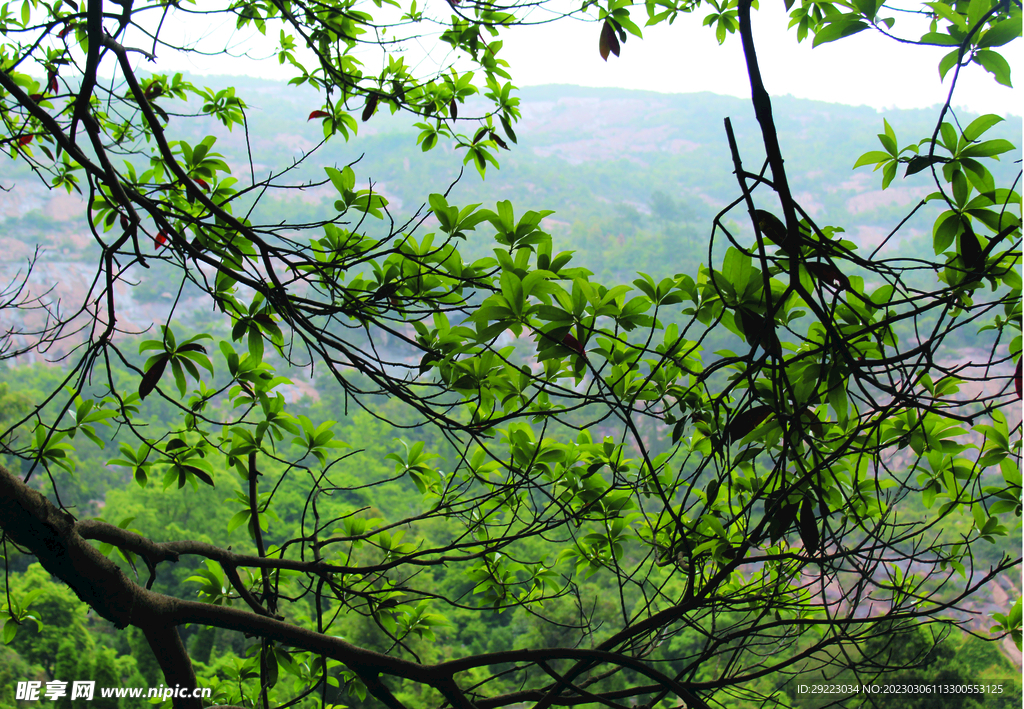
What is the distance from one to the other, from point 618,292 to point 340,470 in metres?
27.1

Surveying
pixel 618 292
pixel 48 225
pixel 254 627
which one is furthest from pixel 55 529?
pixel 48 225

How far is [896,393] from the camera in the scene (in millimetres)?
856

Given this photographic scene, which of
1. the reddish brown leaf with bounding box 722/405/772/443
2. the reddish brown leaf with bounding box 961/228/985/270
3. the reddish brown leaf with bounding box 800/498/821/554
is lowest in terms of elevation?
the reddish brown leaf with bounding box 800/498/821/554

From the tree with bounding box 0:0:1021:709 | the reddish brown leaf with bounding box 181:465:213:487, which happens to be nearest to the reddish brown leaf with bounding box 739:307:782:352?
the tree with bounding box 0:0:1021:709

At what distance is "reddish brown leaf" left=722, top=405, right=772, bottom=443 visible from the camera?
95 centimetres

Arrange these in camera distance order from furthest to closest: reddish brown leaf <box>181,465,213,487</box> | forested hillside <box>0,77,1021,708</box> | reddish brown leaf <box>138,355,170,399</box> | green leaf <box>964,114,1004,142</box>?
forested hillside <box>0,77,1021,708</box>, reddish brown leaf <box>181,465,213,487</box>, reddish brown leaf <box>138,355,170,399</box>, green leaf <box>964,114,1004,142</box>

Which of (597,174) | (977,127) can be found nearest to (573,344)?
(977,127)

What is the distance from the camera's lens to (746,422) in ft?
3.12

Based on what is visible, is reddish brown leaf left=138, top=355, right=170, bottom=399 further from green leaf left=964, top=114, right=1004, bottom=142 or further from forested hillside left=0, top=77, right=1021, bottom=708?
green leaf left=964, top=114, right=1004, bottom=142

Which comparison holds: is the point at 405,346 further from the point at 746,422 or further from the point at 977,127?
the point at 977,127

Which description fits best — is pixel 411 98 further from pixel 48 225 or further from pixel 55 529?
pixel 48 225

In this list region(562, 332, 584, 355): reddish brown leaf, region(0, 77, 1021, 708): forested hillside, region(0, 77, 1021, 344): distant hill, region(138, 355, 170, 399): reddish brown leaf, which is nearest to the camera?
region(562, 332, 584, 355): reddish brown leaf

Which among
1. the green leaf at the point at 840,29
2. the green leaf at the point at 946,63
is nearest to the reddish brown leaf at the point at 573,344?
the green leaf at the point at 840,29

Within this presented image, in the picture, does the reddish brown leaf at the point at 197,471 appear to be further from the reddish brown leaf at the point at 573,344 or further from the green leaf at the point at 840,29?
the green leaf at the point at 840,29
